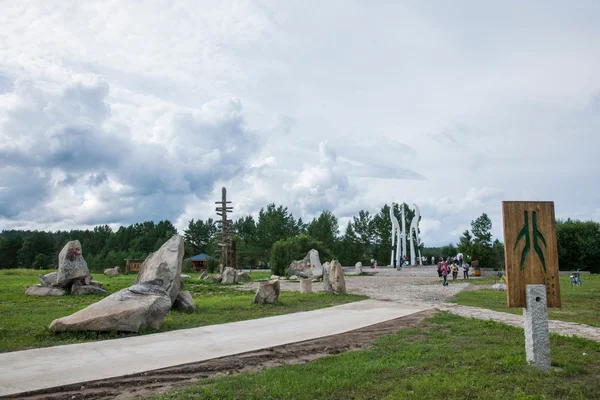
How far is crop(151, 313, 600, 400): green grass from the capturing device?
5.08 metres

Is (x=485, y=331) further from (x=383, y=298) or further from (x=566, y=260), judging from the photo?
(x=566, y=260)

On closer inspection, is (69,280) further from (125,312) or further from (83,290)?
(125,312)

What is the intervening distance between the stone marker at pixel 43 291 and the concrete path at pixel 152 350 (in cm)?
985

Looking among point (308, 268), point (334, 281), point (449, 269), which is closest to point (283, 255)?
point (308, 268)

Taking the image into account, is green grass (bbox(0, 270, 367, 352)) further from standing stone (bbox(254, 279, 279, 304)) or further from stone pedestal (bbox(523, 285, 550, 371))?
stone pedestal (bbox(523, 285, 550, 371))

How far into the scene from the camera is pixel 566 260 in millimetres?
50688

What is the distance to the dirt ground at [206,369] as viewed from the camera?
5.19 m

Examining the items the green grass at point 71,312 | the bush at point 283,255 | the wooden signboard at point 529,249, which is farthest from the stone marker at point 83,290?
the bush at point 283,255

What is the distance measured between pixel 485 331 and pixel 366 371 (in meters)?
4.09

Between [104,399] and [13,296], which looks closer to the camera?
[104,399]

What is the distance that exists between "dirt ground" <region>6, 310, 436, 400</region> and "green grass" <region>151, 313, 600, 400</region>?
374 millimetres

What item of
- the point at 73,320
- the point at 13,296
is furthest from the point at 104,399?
the point at 13,296

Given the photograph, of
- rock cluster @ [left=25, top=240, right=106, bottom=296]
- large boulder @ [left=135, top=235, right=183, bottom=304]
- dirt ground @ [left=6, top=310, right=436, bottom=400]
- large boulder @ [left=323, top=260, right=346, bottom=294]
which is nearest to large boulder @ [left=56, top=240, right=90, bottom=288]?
rock cluster @ [left=25, top=240, right=106, bottom=296]

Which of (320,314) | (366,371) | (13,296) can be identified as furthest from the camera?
(13,296)
